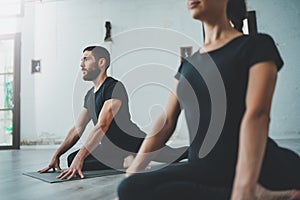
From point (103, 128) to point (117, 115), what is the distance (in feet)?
0.46

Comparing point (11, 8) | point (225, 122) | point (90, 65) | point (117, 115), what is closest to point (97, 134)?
point (117, 115)

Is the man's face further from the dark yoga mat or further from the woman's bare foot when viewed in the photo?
the woman's bare foot

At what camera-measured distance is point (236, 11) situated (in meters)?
0.80

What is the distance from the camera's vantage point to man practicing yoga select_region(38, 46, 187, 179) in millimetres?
1743

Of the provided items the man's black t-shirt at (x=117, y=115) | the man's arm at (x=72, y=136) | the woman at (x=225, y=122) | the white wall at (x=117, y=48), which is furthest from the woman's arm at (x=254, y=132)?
the white wall at (x=117, y=48)

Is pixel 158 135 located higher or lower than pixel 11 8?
lower

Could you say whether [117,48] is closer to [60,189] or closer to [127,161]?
[127,161]

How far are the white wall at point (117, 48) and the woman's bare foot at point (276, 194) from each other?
11.9 ft

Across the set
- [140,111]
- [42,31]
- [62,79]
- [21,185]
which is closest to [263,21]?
[140,111]

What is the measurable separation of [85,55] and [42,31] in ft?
12.5

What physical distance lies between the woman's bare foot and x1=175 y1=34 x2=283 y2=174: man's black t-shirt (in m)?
0.09

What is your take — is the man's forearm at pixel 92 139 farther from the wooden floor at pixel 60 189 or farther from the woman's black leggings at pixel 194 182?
the woman's black leggings at pixel 194 182

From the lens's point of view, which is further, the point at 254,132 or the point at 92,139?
the point at 92,139

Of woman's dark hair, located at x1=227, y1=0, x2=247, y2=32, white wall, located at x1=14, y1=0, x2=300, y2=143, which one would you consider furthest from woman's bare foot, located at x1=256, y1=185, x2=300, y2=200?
white wall, located at x1=14, y1=0, x2=300, y2=143
